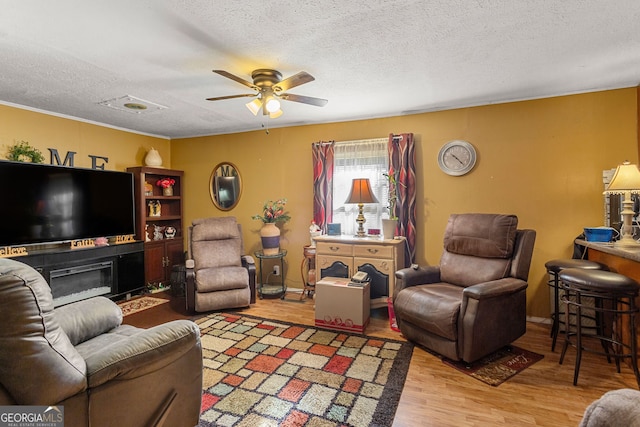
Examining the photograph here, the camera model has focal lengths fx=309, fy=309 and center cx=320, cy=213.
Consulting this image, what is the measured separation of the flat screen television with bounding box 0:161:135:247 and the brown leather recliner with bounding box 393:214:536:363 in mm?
3686

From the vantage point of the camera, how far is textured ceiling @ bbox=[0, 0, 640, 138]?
1778mm

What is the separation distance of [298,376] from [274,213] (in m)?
2.40

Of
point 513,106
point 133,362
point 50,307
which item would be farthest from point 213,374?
point 513,106

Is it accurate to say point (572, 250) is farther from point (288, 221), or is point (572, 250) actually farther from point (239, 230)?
point (239, 230)

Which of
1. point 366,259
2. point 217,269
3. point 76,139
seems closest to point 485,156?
point 366,259

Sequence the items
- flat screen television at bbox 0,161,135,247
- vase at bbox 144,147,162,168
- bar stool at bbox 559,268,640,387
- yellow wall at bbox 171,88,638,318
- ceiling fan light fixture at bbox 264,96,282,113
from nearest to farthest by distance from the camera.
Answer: bar stool at bbox 559,268,640,387 → ceiling fan light fixture at bbox 264,96,282,113 → yellow wall at bbox 171,88,638,318 → flat screen television at bbox 0,161,135,247 → vase at bbox 144,147,162,168

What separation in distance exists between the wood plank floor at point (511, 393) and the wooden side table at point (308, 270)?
Answer: 5.55 ft

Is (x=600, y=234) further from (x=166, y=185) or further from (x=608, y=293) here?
(x=166, y=185)

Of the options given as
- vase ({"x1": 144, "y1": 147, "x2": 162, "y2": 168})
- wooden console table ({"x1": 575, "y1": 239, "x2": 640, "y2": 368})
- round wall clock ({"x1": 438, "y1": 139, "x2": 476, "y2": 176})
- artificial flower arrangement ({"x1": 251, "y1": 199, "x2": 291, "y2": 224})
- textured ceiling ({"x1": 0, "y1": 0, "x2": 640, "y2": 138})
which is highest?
textured ceiling ({"x1": 0, "y1": 0, "x2": 640, "y2": 138})

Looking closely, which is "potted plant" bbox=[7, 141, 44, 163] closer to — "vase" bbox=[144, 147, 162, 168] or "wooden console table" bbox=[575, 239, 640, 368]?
"vase" bbox=[144, 147, 162, 168]

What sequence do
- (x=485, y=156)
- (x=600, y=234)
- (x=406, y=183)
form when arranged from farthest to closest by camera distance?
(x=406, y=183), (x=485, y=156), (x=600, y=234)

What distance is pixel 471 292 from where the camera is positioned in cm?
222

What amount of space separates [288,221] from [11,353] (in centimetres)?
345

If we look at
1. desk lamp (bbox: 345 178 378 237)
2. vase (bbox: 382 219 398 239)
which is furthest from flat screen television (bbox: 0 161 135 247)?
vase (bbox: 382 219 398 239)
